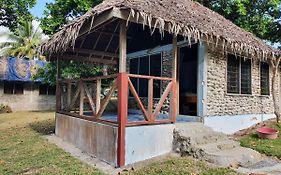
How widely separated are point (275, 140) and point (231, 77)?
2597mm

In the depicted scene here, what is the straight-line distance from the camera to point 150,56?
388 inches

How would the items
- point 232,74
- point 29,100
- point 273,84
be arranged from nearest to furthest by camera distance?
point 232,74 → point 273,84 → point 29,100

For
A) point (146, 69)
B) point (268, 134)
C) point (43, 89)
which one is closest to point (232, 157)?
point (268, 134)

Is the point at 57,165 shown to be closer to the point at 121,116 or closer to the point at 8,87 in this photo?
the point at 121,116

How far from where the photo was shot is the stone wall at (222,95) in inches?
324

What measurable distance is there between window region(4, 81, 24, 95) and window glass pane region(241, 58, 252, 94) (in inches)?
761

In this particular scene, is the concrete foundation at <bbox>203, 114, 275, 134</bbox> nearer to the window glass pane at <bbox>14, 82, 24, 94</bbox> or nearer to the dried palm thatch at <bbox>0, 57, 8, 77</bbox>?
the dried palm thatch at <bbox>0, 57, 8, 77</bbox>

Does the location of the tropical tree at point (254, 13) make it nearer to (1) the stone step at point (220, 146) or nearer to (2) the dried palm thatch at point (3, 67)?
(1) the stone step at point (220, 146)

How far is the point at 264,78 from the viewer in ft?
35.4

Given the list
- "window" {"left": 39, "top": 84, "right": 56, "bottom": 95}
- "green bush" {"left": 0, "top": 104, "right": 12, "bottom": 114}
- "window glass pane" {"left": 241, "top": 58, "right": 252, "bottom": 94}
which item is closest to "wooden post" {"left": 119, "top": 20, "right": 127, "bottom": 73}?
"window glass pane" {"left": 241, "top": 58, "right": 252, "bottom": 94}

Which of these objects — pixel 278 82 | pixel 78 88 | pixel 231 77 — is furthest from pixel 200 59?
pixel 278 82

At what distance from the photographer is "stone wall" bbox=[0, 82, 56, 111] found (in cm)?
2130

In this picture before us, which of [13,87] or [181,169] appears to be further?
[13,87]

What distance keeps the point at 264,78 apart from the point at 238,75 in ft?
7.33
